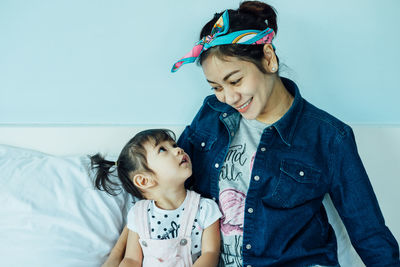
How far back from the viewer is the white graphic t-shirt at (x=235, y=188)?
1.12 metres

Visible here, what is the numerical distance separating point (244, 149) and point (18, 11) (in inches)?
41.6

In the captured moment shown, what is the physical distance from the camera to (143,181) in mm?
1161

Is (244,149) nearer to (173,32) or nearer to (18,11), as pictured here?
(173,32)

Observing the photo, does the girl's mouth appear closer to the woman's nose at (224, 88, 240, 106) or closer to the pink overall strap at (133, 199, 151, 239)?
the woman's nose at (224, 88, 240, 106)

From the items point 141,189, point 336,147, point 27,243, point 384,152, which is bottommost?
point 27,243

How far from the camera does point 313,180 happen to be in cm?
109

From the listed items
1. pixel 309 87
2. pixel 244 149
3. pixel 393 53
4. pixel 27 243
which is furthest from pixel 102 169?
pixel 393 53

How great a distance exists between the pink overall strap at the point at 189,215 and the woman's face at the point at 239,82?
33 cm

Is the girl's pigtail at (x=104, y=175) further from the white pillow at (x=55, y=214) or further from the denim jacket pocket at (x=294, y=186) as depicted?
the denim jacket pocket at (x=294, y=186)

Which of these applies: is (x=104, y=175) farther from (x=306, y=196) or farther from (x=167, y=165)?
(x=306, y=196)

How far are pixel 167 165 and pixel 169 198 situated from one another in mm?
120

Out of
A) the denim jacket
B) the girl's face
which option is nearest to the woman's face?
the denim jacket

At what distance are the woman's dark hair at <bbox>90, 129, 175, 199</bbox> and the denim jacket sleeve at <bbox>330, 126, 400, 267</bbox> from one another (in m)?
0.55

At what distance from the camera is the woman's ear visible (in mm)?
1041
